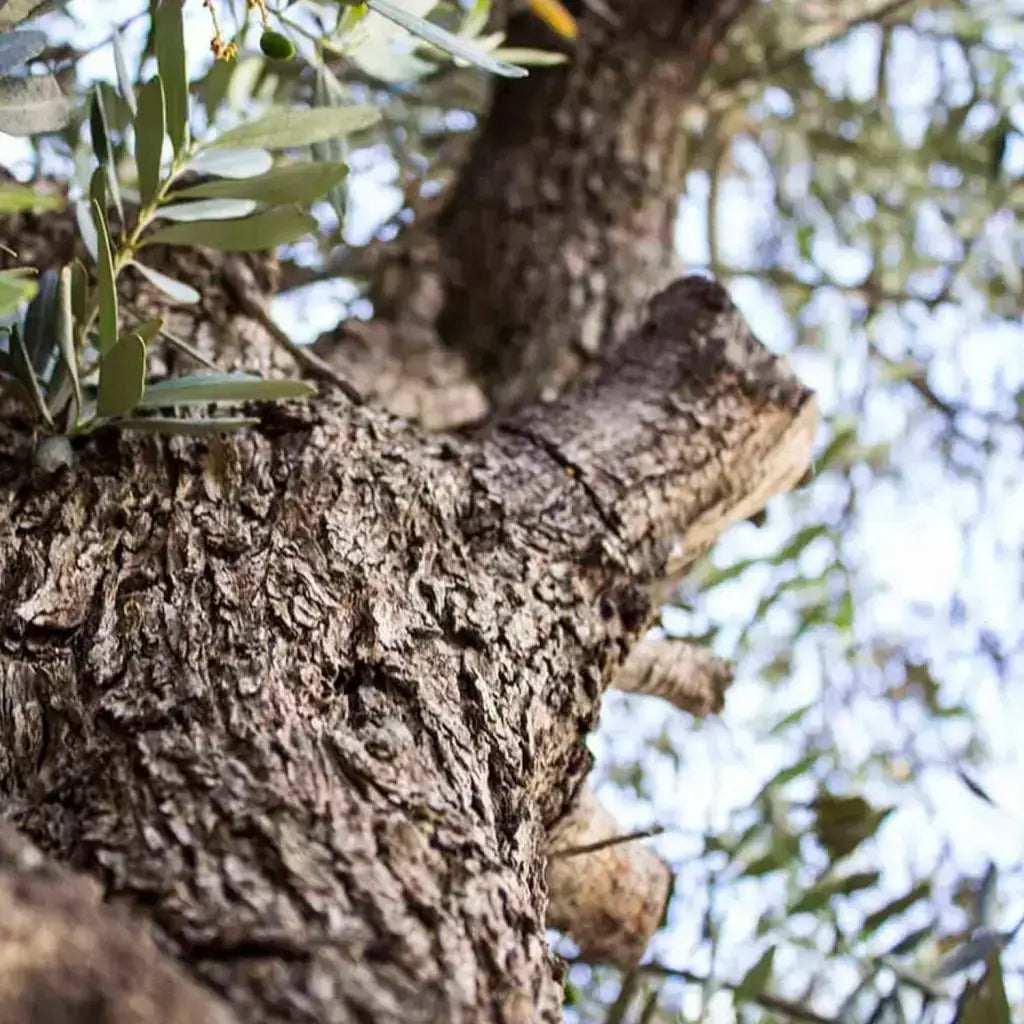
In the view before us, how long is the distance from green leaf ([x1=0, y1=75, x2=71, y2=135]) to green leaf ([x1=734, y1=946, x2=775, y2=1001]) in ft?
3.46

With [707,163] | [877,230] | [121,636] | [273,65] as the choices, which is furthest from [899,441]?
[121,636]

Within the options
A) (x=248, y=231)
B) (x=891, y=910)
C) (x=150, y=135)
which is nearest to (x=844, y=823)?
(x=891, y=910)

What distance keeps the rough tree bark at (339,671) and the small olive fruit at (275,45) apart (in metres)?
0.31

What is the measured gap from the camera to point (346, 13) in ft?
3.55

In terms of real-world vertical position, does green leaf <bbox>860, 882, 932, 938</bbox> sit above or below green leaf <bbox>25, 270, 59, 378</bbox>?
below

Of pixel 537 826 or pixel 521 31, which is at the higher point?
pixel 521 31

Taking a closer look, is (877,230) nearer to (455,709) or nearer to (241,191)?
(241,191)

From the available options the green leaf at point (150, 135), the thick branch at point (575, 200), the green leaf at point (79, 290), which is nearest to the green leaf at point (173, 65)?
the green leaf at point (150, 135)

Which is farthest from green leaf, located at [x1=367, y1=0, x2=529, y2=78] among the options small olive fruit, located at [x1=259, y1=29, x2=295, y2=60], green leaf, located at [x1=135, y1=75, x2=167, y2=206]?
green leaf, located at [x1=135, y1=75, x2=167, y2=206]

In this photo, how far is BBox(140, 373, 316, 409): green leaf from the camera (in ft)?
3.09

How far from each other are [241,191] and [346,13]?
0.22 metres

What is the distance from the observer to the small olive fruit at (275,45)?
2.76 feet

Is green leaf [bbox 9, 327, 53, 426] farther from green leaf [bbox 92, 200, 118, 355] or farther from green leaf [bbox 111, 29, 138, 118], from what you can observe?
green leaf [bbox 111, 29, 138, 118]

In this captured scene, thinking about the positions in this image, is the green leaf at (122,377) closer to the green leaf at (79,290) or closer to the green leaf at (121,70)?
the green leaf at (79,290)
